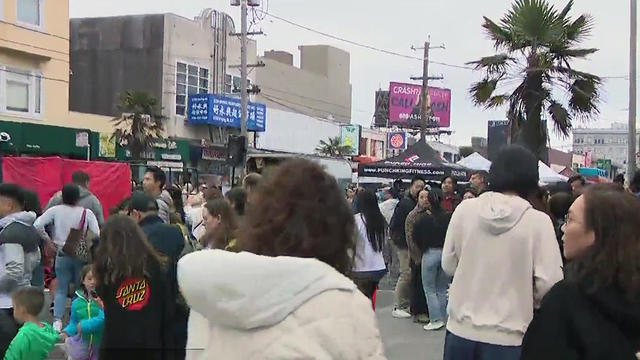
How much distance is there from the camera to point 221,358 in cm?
214

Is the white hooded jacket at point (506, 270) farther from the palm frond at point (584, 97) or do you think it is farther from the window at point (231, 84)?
the window at point (231, 84)

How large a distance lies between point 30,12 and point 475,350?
968 inches

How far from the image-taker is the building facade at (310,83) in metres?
50.8

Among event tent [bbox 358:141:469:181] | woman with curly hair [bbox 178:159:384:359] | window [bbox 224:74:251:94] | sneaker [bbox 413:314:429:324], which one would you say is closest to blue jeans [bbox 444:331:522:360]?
woman with curly hair [bbox 178:159:384:359]

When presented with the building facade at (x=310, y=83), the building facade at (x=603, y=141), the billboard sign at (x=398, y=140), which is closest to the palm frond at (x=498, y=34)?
the building facade at (x=310, y=83)

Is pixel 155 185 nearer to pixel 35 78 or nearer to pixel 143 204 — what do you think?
pixel 143 204

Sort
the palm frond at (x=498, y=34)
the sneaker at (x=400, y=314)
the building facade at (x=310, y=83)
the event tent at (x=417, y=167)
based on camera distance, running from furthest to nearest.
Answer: the building facade at (x=310, y=83)
the event tent at (x=417, y=167)
the palm frond at (x=498, y=34)
the sneaker at (x=400, y=314)

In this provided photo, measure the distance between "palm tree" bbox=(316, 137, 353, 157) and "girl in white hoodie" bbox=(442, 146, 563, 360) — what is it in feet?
148

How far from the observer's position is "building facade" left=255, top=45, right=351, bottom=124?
1999 inches

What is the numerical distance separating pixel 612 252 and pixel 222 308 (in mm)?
1430

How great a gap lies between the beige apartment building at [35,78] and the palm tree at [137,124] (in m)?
2.31

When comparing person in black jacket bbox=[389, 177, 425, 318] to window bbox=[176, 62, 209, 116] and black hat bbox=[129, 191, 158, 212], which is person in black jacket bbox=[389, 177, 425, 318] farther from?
window bbox=[176, 62, 209, 116]

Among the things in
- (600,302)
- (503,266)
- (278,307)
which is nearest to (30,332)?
(503,266)

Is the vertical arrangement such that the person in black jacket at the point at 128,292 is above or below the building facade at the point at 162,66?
below
